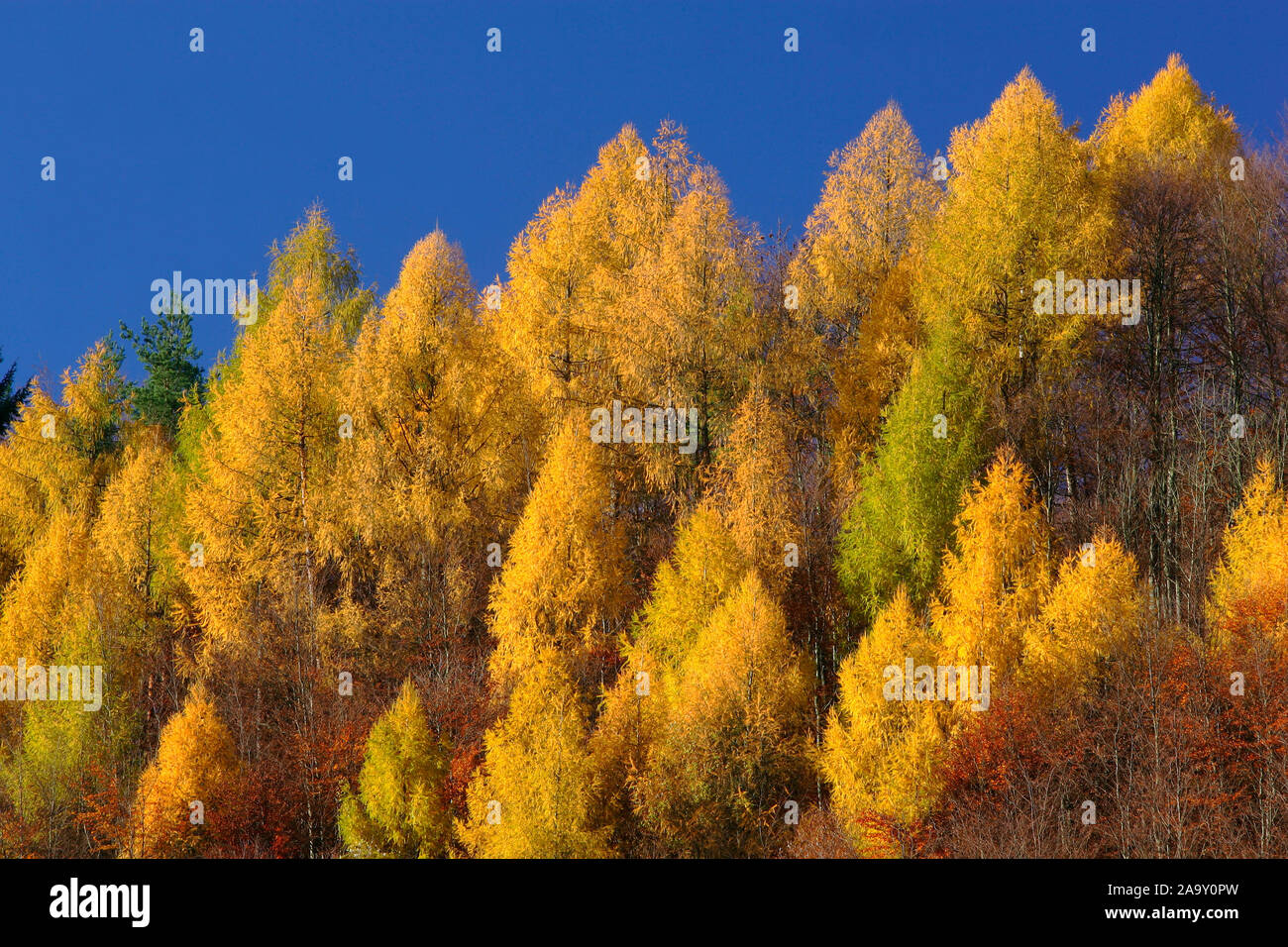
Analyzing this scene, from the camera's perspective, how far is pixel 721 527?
30.7 m

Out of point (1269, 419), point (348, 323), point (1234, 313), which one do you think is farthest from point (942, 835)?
point (348, 323)

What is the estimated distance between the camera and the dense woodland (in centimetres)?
2806

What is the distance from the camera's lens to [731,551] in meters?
30.6

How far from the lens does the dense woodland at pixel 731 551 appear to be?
2806 cm

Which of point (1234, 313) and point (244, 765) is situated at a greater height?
point (1234, 313)

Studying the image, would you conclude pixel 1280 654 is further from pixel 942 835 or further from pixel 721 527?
pixel 721 527

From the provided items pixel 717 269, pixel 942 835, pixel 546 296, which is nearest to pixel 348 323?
pixel 546 296

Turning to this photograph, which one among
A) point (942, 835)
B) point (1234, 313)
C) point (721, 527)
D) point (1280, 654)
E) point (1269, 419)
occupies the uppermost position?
point (1234, 313)
